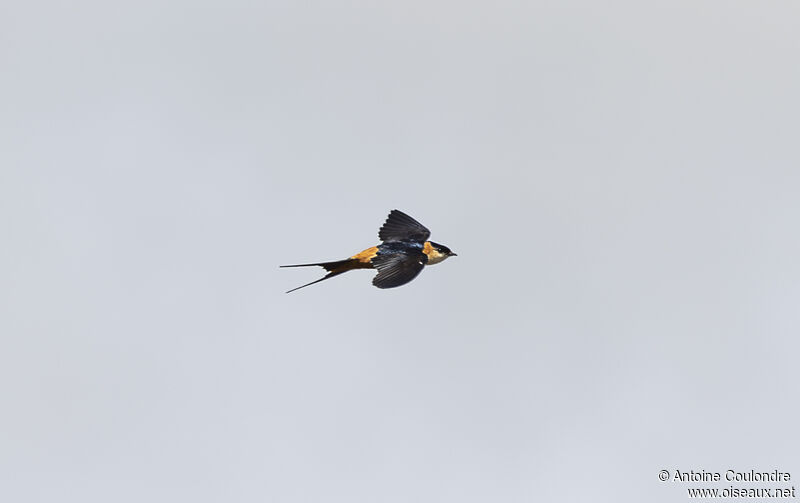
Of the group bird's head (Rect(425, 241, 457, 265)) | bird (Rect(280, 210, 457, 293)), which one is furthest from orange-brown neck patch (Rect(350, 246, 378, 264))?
bird's head (Rect(425, 241, 457, 265))

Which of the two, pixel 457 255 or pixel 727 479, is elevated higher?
pixel 457 255

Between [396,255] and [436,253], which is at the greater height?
[436,253]

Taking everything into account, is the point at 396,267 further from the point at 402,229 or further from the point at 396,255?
the point at 402,229

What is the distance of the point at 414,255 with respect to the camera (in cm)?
2734

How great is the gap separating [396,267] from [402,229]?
4642 mm

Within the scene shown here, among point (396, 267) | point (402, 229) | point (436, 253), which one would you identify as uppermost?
point (402, 229)

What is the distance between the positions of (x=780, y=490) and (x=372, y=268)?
1166 centimetres

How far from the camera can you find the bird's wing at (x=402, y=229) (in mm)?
30234

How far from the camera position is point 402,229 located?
30906 mm

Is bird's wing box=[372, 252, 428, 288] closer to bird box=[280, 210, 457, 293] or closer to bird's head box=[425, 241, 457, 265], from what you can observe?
bird box=[280, 210, 457, 293]

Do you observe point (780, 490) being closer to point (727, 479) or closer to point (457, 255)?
point (727, 479)

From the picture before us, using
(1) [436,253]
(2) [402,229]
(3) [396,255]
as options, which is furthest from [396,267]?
(2) [402,229]

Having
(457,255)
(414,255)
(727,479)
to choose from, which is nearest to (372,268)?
(414,255)

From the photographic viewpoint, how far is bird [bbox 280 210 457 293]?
25.7m
